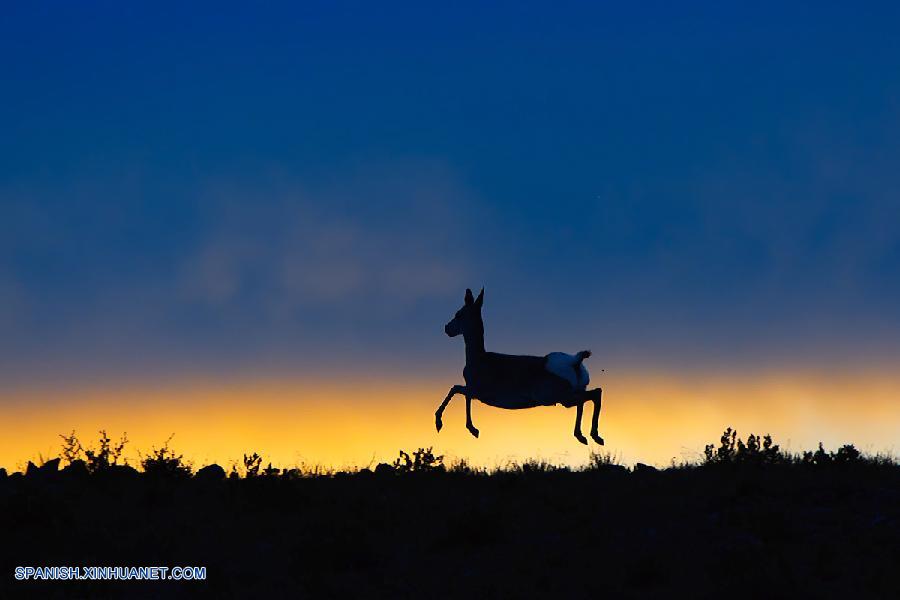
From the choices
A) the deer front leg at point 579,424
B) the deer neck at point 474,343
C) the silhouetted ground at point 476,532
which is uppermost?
the deer neck at point 474,343

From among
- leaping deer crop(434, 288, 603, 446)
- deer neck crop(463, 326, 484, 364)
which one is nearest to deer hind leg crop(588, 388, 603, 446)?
leaping deer crop(434, 288, 603, 446)

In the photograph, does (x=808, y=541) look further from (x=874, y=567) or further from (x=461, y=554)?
(x=461, y=554)

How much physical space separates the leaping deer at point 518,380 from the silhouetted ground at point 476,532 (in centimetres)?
364

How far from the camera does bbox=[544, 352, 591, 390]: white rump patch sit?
24.3 metres

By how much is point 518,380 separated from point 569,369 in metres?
1.32

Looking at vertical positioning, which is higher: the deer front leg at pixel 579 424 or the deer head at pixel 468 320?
the deer head at pixel 468 320

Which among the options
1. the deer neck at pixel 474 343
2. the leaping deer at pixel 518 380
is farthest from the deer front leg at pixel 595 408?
the deer neck at pixel 474 343

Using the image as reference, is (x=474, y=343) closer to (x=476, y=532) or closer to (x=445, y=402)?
(x=445, y=402)

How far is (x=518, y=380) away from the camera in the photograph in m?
24.9

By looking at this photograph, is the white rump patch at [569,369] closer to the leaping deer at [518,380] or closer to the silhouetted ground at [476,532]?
the leaping deer at [518,380]

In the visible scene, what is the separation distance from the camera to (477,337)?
26078 millimetres

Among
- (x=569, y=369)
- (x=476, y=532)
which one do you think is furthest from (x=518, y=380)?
(x=476, y=532)

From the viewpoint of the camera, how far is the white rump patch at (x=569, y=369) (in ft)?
79.7

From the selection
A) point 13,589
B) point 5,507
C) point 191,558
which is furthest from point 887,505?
point 5,507
